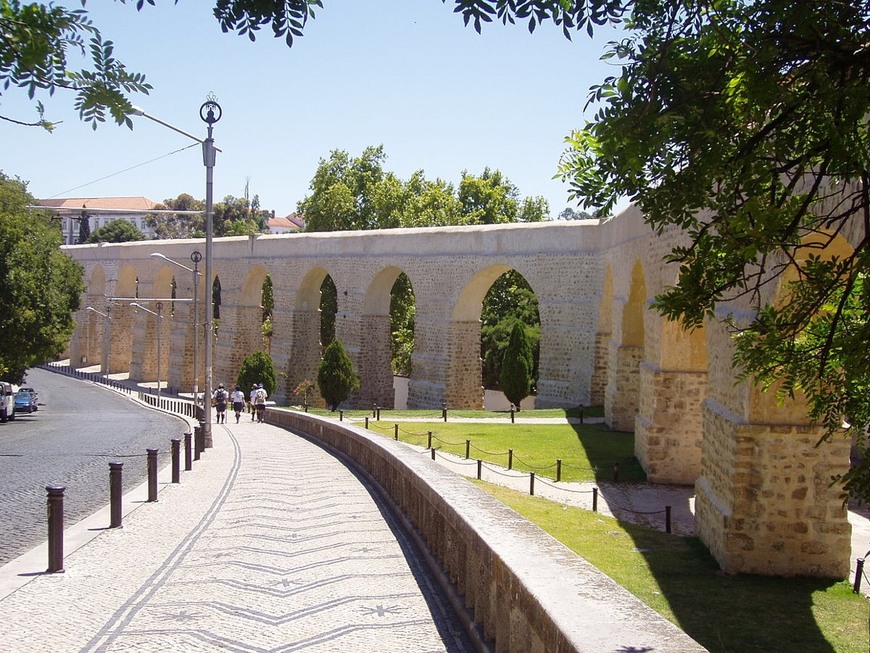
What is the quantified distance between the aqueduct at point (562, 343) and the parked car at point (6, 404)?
34.7ft

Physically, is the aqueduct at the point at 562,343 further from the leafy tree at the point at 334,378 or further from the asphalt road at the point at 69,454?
the asphalt road at the point at 69,454

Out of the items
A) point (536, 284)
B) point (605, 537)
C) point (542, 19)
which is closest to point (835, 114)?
point (542, 19)

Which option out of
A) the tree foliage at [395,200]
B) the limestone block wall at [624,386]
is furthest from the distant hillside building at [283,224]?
the limestone block wall at [624,386]

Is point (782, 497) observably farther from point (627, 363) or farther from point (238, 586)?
point (627, 363)

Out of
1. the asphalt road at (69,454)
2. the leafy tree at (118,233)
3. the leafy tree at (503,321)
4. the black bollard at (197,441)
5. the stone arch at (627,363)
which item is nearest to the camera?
the asphalt road at (69,454)

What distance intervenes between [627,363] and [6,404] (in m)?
19.7

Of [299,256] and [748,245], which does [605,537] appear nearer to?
[748,245]

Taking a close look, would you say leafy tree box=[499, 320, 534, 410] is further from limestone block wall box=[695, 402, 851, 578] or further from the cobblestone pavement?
limestone block wall box=[695, 402, 851, 578]

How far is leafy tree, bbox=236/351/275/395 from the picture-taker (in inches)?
1425

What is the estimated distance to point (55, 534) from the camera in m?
7.78

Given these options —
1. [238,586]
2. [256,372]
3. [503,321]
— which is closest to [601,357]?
[503,321]

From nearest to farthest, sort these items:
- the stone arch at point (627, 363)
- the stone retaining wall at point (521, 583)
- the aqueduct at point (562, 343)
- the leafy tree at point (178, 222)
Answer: the stone retaining wall at point (521, 583)
the aqueduct at point (562, 343)
the stone arch at point (627, 363)
the leafy tree at point (178, 222)

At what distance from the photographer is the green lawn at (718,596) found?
7867 millimetres

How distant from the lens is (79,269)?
3944cm
